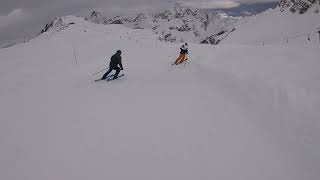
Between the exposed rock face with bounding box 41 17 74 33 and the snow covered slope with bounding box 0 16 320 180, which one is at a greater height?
the exposed rock face with bounding box 41 17 74 33

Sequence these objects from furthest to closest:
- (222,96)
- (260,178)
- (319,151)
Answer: (222,96), (319,151), (260,178)

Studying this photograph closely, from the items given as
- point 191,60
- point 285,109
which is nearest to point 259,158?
point 285,109

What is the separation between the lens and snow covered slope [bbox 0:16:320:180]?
7.05m

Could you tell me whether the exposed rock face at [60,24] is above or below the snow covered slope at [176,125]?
above

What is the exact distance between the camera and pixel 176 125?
9320 mm

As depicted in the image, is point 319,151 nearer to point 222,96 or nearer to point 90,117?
point 222,96

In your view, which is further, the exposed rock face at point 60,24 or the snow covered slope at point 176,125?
the exposed rock face at point 60,24

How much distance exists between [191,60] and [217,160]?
12.8 meters

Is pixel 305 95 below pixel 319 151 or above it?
above

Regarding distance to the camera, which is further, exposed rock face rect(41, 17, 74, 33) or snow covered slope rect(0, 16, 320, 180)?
exposed rock face rect(41, 17, 74, 33)

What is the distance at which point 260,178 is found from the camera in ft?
21.9

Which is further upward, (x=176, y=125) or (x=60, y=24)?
(x=60, y=24)

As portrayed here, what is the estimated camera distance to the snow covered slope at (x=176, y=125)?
23.1 ft

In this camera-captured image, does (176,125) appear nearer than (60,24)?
Yes
